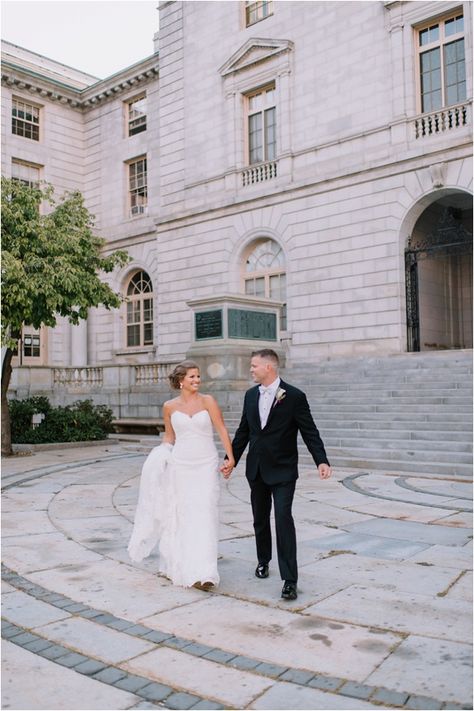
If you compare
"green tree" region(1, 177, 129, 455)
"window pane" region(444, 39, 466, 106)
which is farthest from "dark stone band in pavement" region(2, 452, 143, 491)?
"window pane" region(444, 39, 466, 106)

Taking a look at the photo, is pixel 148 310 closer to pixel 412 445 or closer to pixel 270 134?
pixel 270 134

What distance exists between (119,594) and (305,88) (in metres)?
22.0

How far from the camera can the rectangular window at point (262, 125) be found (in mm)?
25469

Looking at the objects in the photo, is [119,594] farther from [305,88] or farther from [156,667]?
[305,88]

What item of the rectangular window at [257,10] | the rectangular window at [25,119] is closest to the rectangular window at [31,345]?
the rectangular window at [25,119]

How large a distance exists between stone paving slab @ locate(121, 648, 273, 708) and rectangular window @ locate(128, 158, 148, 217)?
28752 mm

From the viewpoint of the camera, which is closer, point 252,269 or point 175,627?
point 175,627

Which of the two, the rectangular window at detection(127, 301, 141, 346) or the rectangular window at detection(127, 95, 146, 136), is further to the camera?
the rectangular window at detection(127, 95, 146, 136)

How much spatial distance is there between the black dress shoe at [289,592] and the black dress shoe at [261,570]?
0.58 m

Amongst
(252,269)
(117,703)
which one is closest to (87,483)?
(117,703)

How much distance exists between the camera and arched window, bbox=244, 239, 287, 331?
24.8 m

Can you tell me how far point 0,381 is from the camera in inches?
643

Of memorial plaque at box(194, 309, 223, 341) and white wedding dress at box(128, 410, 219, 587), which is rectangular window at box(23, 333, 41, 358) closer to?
memorial plaque at box(194, 309, 223, 341)

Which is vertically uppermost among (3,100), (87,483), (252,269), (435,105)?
(3,100)
